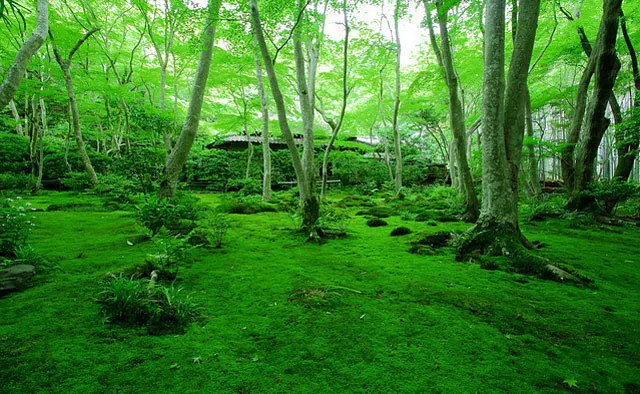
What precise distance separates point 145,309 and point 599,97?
9214 mm

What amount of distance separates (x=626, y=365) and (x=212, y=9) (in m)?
7.24

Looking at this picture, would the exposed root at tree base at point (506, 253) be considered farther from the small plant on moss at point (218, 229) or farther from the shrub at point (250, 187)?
the shrub at point (250, 187)

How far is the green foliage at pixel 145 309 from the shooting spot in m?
2.51

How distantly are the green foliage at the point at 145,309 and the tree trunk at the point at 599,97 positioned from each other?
8.86 m

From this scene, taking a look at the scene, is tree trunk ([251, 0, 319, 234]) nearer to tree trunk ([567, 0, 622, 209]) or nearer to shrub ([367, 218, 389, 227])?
shrub ([367, 218, 389, 227])

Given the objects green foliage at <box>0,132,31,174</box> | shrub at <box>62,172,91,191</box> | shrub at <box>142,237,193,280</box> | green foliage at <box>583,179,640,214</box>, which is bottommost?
shrub at <box>142,237,193,280</box>

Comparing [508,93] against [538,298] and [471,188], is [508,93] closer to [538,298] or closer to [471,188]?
[471,188]

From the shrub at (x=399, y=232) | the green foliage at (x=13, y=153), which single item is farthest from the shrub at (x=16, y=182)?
the shrub at (x=399, y=232)

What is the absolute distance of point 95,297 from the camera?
2.85 metres

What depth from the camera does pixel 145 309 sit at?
2582 mm

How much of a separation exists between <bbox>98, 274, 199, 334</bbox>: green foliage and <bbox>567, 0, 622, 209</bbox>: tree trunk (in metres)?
8.86

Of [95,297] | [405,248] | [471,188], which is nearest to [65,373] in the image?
[95,297]

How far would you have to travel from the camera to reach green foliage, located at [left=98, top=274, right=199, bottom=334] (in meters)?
2.51

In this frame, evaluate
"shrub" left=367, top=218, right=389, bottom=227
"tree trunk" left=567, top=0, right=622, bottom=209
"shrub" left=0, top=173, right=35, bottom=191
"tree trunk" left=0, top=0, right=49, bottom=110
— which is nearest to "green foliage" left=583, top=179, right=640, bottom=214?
"tree trunk" left=567, top=0, right=622, bottom=209
